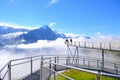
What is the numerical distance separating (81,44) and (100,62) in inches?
497

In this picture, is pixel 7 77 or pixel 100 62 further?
pixel 100 62

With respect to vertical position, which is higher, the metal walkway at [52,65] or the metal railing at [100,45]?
the metal railing at [100,45]

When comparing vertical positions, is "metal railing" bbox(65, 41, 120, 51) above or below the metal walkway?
above

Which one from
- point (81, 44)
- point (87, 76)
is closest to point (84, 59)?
point (87, 76)

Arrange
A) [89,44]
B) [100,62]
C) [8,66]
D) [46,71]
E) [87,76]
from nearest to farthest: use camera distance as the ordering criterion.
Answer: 1. [46,71]
2. [8,66]
3. [87,76]
4. [100,62]
5. [89,44]

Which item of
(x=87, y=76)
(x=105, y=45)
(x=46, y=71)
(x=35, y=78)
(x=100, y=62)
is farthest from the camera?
(x=105, y=45)

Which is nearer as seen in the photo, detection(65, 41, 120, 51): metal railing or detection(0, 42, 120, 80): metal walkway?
detection(0, 42, 120, 80): metal walkway

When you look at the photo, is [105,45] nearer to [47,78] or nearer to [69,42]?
[69,42]

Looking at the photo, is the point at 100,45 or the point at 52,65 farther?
the point at 100,45

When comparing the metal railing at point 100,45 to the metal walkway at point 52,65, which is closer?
the metal walkway at point 52,65

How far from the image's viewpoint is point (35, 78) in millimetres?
15273

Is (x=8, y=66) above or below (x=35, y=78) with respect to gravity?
above

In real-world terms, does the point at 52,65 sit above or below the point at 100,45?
below

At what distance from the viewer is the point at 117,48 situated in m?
30.6
